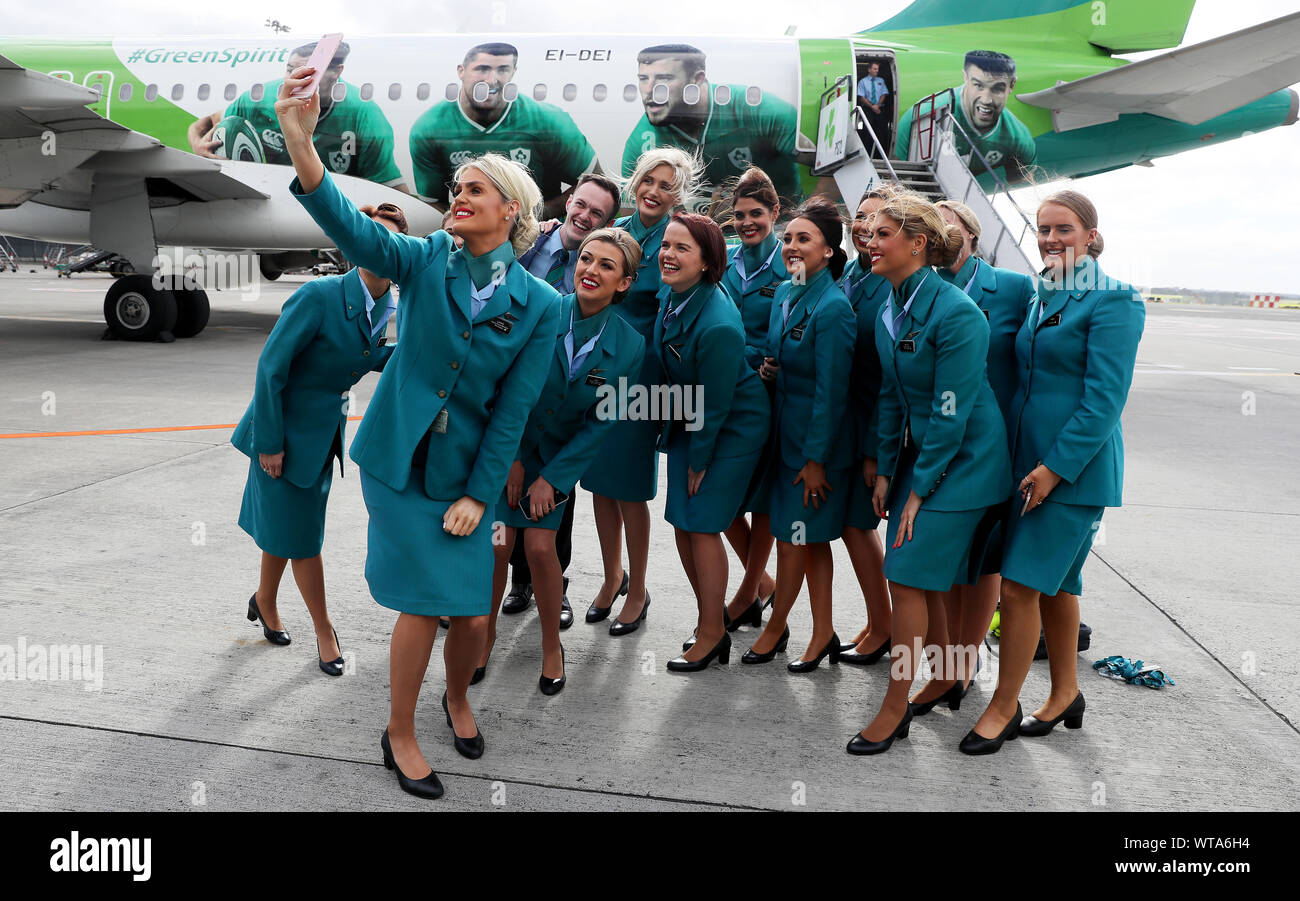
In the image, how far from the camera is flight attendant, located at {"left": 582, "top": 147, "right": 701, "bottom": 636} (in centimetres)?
399

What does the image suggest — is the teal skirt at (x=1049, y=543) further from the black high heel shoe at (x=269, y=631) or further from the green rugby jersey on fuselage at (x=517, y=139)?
the green rugby jersey on fuselage at (x=517, y=139)

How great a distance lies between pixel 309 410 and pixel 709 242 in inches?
66.2

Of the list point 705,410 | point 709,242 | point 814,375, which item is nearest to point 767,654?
point 705,410

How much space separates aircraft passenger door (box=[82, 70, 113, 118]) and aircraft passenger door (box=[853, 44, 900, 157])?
36.9ft

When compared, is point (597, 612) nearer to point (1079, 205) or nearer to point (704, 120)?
point (1079, 205)

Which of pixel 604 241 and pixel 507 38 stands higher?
pixel 507 38

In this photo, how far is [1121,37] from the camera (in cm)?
1422

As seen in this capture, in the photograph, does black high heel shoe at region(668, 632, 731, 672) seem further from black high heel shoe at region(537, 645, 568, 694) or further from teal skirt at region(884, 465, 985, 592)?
teal skirt at region(884, 465, 985, 592)

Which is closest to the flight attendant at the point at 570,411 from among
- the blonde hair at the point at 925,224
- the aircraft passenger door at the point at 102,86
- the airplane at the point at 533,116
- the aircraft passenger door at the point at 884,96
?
the blonde hair at the point at 925,224
